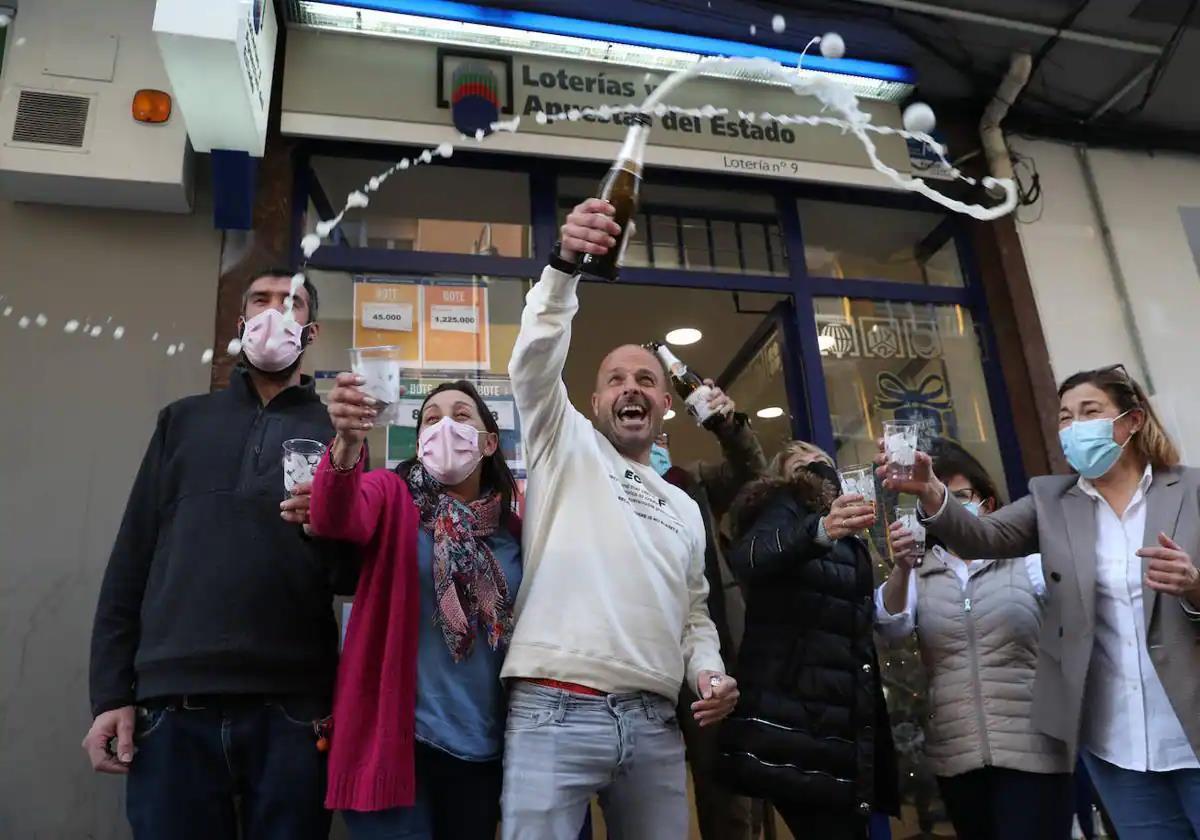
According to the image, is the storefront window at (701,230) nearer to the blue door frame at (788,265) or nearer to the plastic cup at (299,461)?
the blue door frame at (788,265)

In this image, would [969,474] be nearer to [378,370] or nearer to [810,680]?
[810,680]

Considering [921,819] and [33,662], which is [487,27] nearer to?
[33,662]

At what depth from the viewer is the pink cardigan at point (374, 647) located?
1656mm

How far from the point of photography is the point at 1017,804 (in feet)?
7.53

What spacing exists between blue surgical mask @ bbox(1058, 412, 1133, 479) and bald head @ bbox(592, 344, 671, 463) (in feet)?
3.65

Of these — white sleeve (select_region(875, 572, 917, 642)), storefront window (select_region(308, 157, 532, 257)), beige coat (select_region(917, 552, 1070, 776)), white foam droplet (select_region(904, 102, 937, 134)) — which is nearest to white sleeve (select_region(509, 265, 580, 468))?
white sleeve (select_region(875, 572, 917, 642))

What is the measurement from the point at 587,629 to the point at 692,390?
1.47 metres

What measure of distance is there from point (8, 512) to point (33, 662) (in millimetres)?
503

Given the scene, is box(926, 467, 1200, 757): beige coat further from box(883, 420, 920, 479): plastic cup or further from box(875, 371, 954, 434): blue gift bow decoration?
box(875, 371, 954, 434): blue gift bow decoration

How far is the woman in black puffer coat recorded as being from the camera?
219 cm

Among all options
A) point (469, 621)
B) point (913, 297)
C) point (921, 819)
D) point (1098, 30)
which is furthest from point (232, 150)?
point (1098, 30)

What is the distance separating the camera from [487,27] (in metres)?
3.70

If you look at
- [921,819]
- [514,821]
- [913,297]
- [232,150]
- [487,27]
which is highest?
[487,27]

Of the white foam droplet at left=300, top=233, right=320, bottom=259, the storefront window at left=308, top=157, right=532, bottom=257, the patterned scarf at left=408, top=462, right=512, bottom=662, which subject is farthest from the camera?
the storefront window at left=308, top=157, right=532, bottom=257
